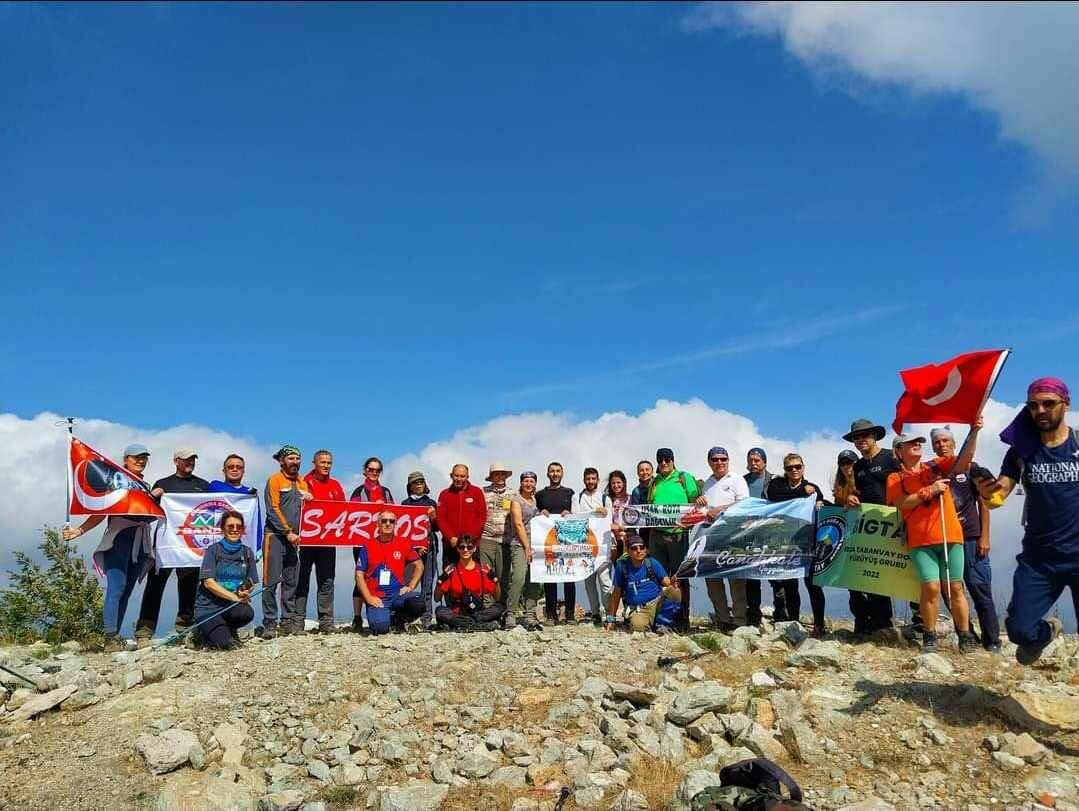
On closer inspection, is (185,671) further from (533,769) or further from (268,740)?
(533,769)

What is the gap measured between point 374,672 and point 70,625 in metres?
6.45

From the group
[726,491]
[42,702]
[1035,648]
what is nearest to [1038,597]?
[1035,648]

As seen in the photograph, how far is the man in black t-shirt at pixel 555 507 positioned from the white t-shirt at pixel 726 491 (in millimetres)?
2603

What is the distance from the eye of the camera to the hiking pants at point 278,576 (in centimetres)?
1262

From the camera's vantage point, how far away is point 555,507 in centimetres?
1416

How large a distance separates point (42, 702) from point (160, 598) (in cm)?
309

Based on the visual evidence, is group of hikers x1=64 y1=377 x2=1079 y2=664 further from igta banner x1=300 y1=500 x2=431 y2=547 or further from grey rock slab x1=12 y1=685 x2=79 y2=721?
grey rock slab x1=12 y1=685 x2=79 y2=721

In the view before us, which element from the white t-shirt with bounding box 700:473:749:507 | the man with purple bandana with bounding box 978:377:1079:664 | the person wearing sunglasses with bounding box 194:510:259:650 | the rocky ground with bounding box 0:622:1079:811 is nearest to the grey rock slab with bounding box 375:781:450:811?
the rocky ground with bounding box 0:622:1079:811

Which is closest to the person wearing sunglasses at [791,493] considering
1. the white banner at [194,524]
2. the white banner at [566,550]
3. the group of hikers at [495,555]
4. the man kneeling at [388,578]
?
the group of hikers at [495,555]

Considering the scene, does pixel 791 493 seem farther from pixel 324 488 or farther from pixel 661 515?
pixel 324 488

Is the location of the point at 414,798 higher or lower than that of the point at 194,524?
lower

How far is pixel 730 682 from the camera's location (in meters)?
9.08

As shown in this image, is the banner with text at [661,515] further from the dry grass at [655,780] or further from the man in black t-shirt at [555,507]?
the dry grass at [655,780]

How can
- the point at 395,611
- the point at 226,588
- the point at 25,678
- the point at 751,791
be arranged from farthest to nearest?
the point at 395,611, the point at 226,588, the point at 25,678, the point at 751,791
